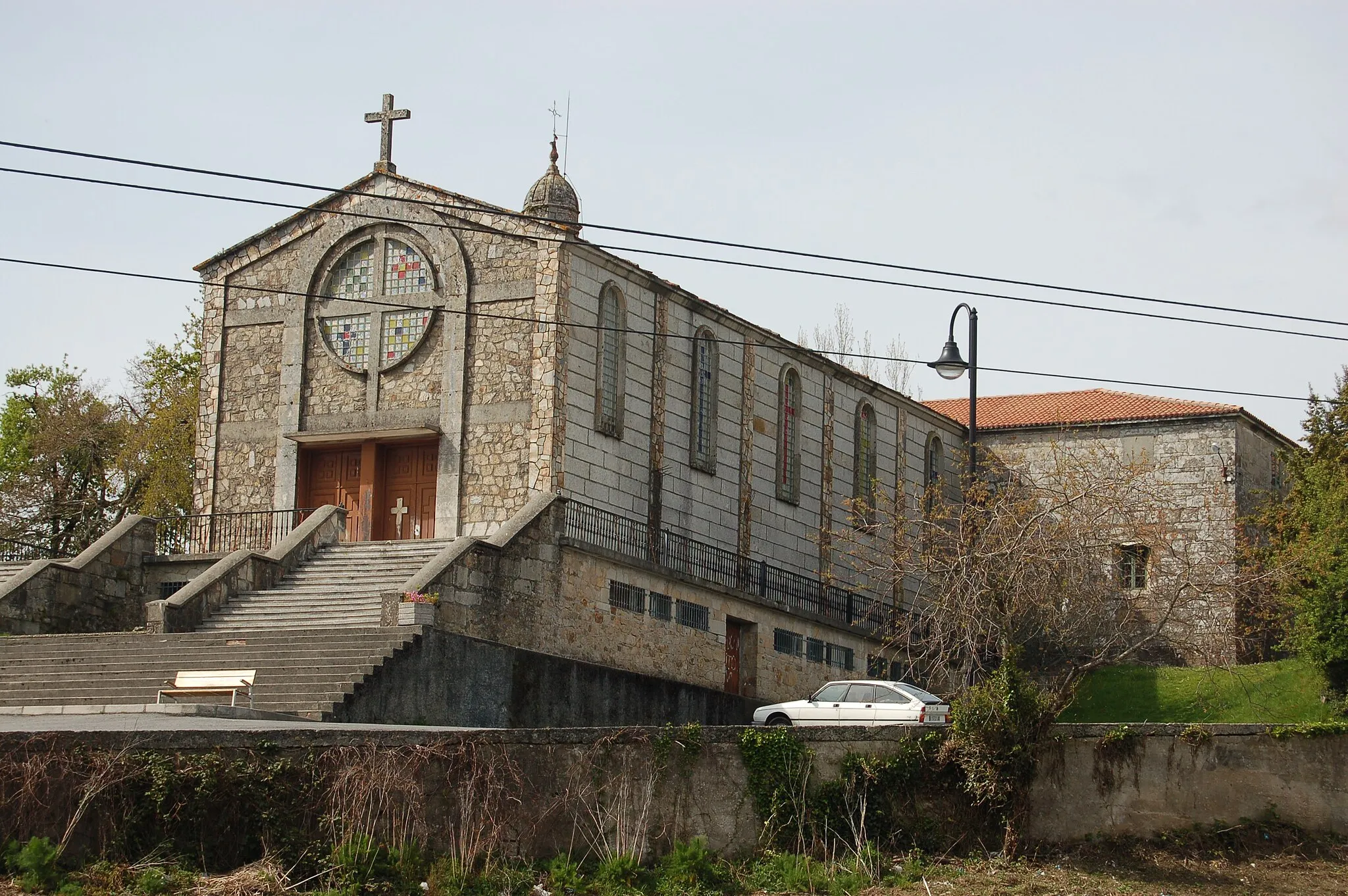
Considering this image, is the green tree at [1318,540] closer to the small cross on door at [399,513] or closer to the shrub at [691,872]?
the small cross on door at [399,513]

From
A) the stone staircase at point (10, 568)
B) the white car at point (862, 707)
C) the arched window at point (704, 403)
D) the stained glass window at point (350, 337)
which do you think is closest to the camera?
the white car at point (862, 707)

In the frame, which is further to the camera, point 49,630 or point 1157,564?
point 1157,564

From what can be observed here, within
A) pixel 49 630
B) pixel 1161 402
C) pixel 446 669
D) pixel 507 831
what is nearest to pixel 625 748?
pixel 507 831

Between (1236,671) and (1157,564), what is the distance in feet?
12.4

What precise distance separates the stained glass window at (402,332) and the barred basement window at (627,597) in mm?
5989

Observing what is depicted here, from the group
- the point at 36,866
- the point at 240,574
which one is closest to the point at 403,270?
the point at 240,574

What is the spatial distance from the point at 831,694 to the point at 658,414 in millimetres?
8393

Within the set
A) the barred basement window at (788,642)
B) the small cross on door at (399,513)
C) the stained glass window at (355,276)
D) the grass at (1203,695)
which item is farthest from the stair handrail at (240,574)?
the grass at (1203,695)

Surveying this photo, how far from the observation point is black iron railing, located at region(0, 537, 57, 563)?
33.7 metres

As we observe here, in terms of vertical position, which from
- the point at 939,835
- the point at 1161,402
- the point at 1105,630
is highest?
the point at 1161,402

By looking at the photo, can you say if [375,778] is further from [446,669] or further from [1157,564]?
[1157,564]

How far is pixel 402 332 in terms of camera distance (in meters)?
34.7

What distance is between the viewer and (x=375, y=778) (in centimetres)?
1666

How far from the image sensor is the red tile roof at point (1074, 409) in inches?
1841
